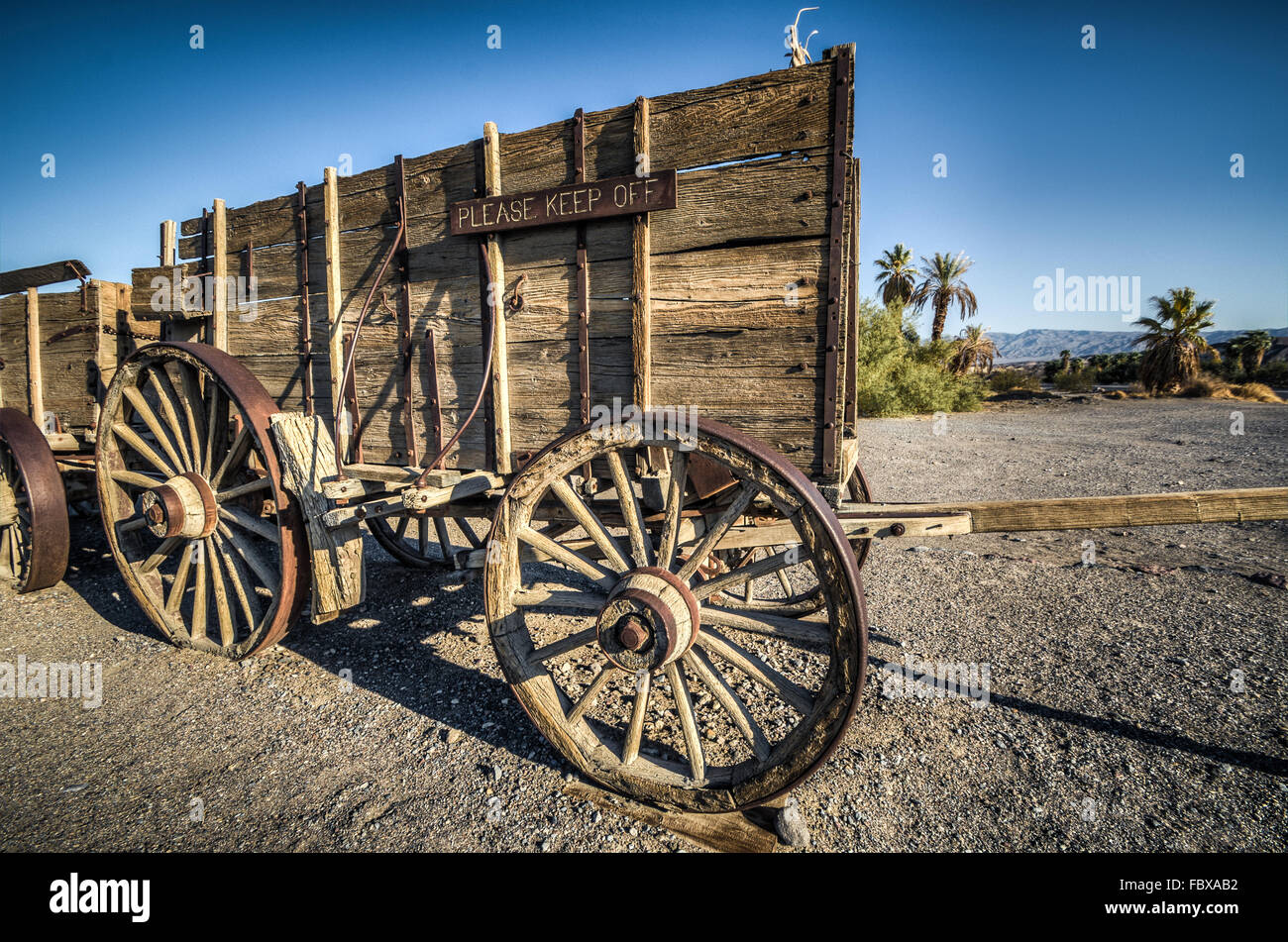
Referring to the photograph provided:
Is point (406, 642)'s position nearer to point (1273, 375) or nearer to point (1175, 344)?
point (1175, 344)

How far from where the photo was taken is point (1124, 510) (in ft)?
7.53

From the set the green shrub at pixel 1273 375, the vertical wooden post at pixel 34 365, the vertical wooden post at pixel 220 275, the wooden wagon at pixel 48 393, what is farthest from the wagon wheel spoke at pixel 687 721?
the green shrub at pixel 1273 375

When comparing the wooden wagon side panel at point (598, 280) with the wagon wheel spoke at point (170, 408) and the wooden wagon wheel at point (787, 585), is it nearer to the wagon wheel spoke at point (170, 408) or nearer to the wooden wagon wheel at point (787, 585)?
the wagon wheel spoke at point (170, 408)

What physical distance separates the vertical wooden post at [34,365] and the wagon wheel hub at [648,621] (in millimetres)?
4670

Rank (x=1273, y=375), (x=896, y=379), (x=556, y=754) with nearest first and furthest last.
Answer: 1. (x=556, y=754)
2. (x=896, y=379)
3. (x=1273, y=375)

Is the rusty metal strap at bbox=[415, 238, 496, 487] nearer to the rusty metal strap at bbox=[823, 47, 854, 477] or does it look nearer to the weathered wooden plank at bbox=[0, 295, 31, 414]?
the rusty metal strap at bbox=[823, 47, 854, 477]

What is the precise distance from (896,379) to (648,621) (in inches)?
780

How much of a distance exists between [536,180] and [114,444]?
3207mm

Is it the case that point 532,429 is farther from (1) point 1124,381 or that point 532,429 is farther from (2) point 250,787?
(1) point 1124,381

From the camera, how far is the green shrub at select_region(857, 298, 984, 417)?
1888cm

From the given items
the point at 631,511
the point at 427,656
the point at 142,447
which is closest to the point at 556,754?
the point at 631,511

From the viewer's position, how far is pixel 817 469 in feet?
7.55

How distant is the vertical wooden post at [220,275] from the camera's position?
3477 mm
